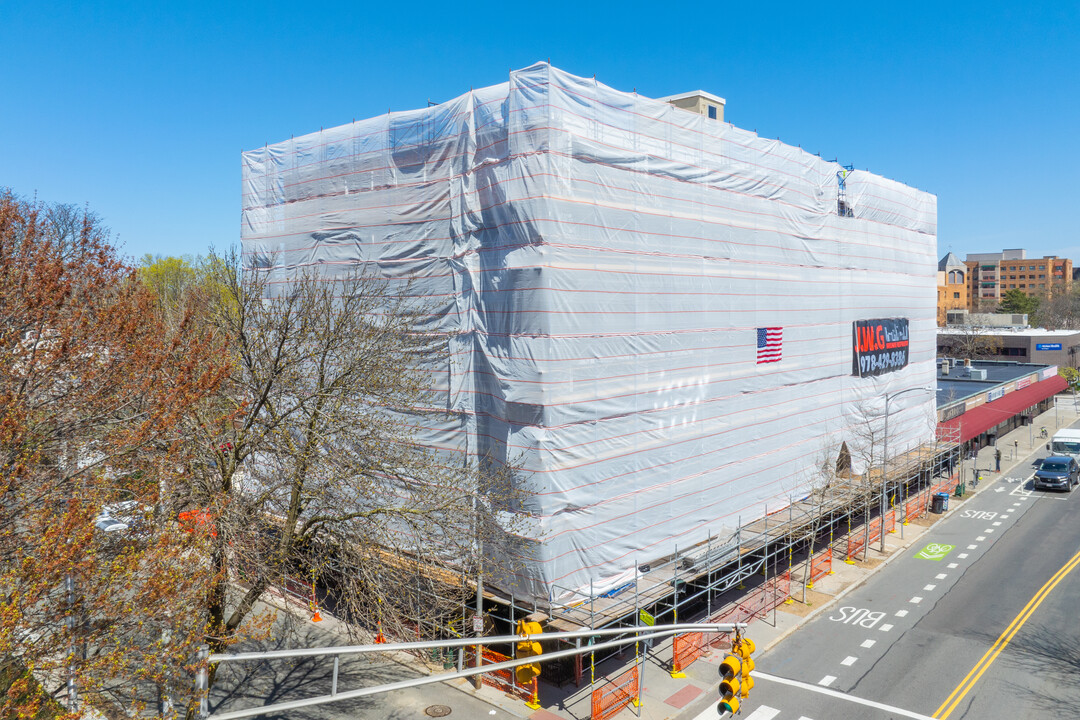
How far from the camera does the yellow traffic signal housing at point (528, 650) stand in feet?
33.7

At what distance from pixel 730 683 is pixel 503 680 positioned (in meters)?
10.5

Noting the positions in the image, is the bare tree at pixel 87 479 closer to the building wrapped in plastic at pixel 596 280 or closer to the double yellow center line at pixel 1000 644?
the building wrapped in plastic at pixel 596 280

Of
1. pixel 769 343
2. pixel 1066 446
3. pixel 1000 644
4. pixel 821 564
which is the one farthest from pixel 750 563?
pixel 1066 446

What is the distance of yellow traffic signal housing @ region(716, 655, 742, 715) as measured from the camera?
1027 centimetres

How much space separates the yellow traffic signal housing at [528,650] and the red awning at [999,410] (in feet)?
111

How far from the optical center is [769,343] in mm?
26750

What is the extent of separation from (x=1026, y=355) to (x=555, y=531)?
268 ft

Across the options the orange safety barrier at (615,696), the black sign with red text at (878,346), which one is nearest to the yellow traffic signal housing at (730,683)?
the orange safety barrier at (615,696)

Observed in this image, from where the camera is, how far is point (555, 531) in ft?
62.8

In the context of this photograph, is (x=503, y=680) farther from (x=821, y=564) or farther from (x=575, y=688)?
(x=821, y=564)

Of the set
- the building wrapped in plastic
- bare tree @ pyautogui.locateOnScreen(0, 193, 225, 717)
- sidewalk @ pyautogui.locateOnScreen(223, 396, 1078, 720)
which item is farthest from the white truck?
bare tree @ pyautogui.locateOnScreen(0, 193, 225, 717)

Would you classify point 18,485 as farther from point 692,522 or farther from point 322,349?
point 692,522

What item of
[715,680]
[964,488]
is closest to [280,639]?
[715,680]

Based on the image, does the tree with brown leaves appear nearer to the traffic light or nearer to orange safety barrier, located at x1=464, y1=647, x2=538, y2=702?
orange safety barrier, located at x1=464, y1=647, x2=538, y2=702
